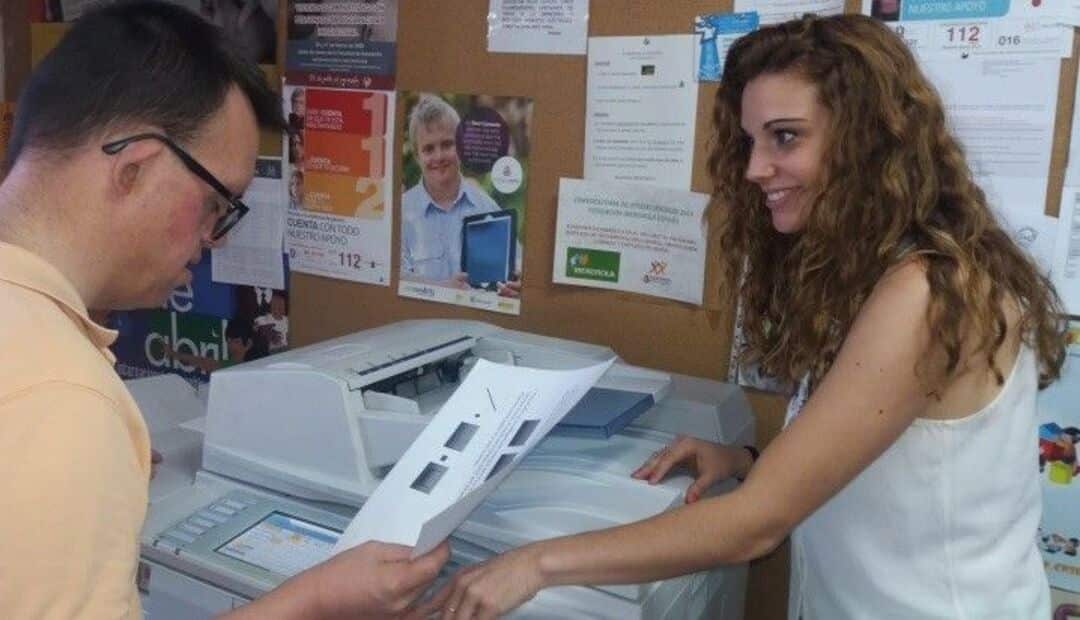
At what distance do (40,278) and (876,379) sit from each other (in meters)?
0.75

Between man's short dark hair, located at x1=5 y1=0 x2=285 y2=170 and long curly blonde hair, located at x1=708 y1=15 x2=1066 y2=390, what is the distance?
0.64m

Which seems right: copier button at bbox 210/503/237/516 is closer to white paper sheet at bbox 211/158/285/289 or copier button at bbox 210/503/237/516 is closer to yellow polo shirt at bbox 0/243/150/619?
yellow polo shirt at bbox 0/243/150/619

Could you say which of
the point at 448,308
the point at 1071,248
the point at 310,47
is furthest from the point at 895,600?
the point at 310,47

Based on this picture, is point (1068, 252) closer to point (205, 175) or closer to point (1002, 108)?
point (1002, 108)

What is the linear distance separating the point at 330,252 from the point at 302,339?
0.22 metres

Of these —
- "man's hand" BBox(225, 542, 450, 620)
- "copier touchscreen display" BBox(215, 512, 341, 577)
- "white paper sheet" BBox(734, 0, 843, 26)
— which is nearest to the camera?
"man's hand" BBox(225, 542, 450, 620)

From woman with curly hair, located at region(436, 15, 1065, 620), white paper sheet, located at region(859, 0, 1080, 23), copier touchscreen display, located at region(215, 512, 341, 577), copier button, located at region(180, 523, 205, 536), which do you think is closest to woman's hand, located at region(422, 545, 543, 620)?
woman with curly hair, located at region(436, 15, 1065, 620)

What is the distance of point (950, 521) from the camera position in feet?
3.13

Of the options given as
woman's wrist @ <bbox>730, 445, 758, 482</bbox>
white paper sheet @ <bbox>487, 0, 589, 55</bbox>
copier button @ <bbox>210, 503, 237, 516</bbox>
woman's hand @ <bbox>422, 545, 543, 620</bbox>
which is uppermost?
white paper sheet @ <bbox>487, 0, 589, 55</bbox>

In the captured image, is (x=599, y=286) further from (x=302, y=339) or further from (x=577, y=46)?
(x=302, y=339)

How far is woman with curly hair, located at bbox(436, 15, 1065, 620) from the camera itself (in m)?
0.89

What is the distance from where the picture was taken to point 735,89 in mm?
1168

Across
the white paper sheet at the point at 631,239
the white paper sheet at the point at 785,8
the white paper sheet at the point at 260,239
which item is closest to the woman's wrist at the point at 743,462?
Result: the white paper sheet at the point at 631,239

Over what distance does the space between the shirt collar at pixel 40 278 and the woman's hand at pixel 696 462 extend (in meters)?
0.70
